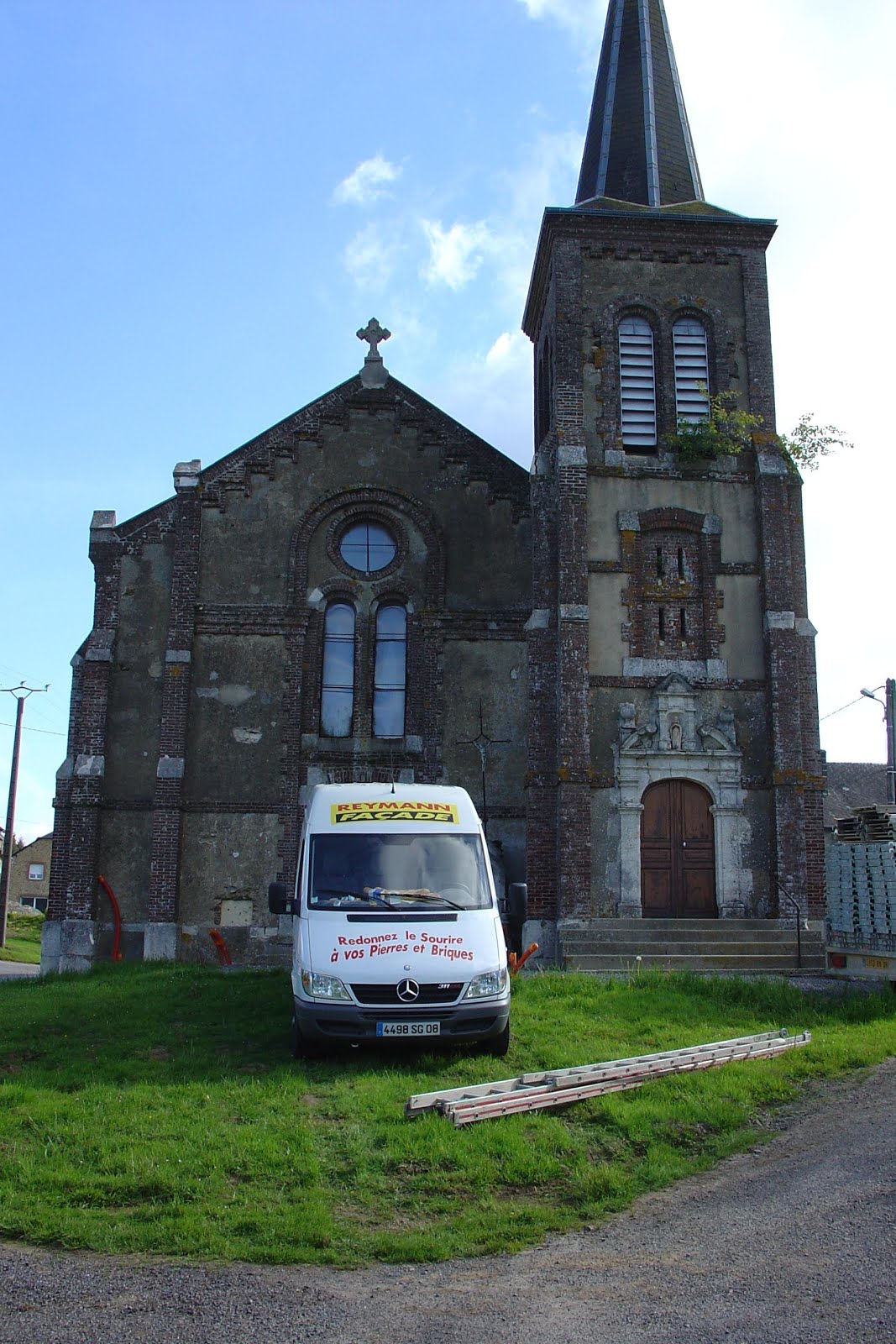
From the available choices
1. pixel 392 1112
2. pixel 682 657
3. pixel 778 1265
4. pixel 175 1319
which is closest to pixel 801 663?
pixel 682 657

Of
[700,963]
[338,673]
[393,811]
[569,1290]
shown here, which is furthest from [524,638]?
[569,1290]

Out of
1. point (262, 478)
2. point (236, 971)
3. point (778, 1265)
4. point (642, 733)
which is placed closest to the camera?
point (778, 1265)

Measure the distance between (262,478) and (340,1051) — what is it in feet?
45.7

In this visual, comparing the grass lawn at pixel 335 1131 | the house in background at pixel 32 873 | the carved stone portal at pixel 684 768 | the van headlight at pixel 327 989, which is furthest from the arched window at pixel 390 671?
the house in background at pixel 32 873

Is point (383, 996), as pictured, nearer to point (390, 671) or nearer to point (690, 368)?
point (390, 671)

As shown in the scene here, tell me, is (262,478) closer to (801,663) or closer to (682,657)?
(682,657)

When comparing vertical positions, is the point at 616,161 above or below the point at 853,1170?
above

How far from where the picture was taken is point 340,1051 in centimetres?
1119

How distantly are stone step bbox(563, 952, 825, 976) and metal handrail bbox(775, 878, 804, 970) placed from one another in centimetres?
5

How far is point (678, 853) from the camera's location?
64.9 feet

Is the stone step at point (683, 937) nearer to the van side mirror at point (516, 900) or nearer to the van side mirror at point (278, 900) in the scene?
the van side mirror at point (516, 900)

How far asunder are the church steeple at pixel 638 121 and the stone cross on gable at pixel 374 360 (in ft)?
16.7

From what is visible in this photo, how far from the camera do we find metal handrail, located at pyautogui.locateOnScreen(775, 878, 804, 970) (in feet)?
59.5

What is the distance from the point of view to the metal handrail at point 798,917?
1814 cm
